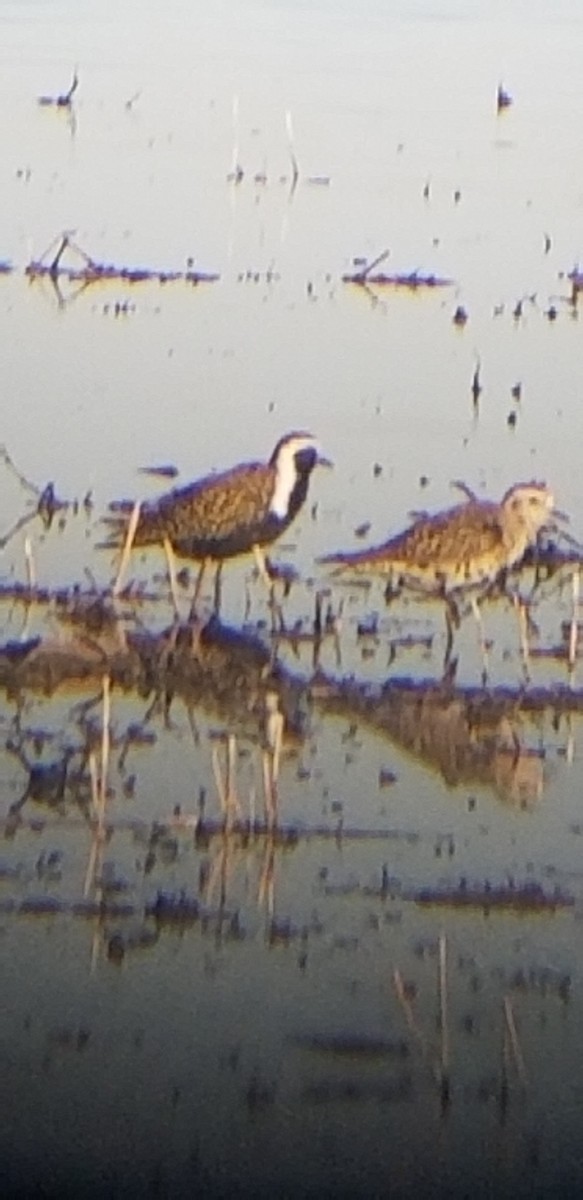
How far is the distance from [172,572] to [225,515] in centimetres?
32

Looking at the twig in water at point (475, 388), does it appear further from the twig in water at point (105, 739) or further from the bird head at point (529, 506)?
the twig in water at point (105, 739)

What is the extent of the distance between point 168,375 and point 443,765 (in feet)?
18.1

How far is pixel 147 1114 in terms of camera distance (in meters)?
7.23

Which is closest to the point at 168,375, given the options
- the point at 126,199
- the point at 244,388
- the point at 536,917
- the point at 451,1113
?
the point at 244,388

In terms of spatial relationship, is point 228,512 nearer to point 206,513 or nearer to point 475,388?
point 206,513

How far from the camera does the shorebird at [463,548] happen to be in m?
11.5

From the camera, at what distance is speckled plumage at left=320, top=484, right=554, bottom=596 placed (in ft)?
37.6

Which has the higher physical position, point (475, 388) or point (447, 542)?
point (475, 388)

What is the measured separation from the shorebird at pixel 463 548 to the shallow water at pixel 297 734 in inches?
4.4

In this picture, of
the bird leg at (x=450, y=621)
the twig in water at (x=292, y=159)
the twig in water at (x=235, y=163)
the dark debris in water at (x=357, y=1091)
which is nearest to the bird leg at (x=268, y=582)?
the bird leg at (x=450, y=621)

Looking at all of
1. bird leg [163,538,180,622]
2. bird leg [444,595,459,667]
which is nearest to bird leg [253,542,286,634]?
bird leg [163,538,180,622]

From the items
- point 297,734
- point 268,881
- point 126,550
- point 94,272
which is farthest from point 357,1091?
point 94,272

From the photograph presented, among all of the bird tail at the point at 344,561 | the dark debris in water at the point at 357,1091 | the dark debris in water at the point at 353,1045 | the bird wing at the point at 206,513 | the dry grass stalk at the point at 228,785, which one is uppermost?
the bird wing at the point at 206,513

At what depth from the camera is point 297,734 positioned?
10.0 metres
